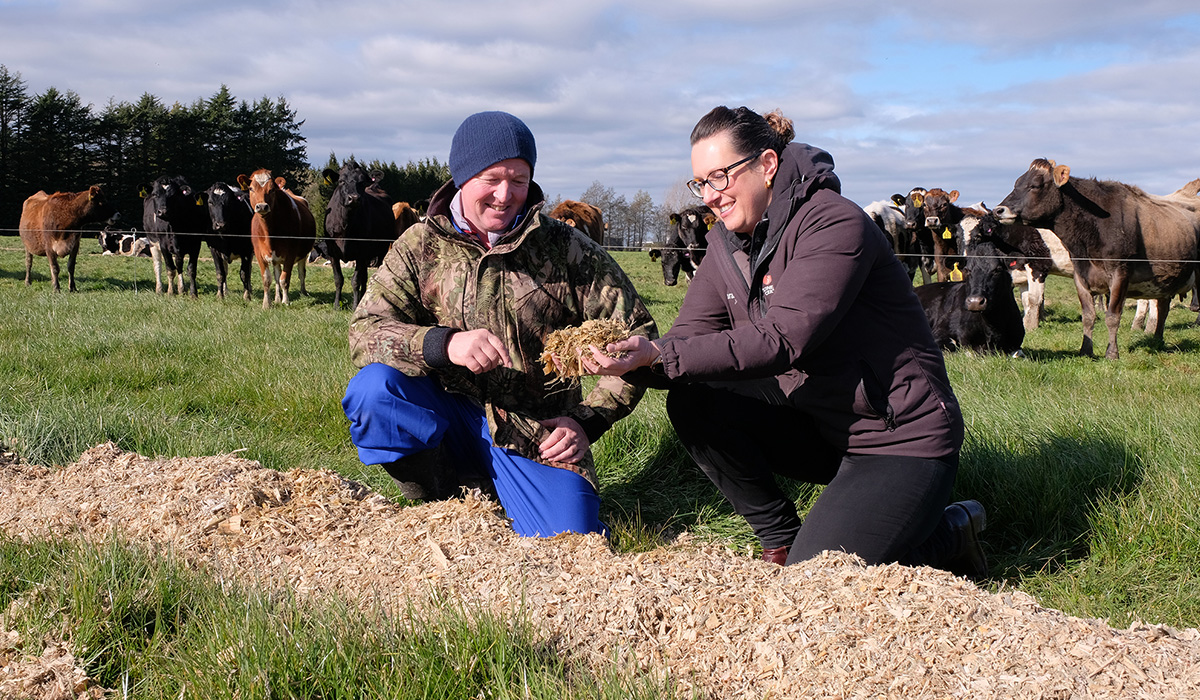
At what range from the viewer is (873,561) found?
116 inches

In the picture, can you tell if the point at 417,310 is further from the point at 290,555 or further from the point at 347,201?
the point at 347,201

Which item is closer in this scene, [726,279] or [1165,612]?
[1165,612]

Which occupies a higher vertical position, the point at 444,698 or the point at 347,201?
the point at 347,201

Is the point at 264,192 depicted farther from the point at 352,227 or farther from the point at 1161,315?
the point at 1161,315

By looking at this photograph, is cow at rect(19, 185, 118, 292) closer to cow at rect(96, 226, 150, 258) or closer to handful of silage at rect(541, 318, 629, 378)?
cow at rect(96, 226, 150, 258)

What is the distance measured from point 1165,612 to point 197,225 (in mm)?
17152

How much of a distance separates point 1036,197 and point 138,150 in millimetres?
43279

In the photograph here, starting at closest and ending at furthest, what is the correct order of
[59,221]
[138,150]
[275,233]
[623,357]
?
[623,357], [275,233], [59,221], [138,150]

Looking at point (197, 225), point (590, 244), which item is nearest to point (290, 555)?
point (590, 244)

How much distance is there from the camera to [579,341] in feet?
10.1

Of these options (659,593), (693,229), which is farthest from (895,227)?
(659,593)

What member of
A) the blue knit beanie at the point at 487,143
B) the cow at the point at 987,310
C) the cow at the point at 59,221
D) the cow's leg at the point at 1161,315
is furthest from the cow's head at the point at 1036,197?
the cow at the point at 59,221

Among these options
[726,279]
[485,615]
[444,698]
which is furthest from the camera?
[726,279]

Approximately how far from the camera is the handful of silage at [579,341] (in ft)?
10.0
